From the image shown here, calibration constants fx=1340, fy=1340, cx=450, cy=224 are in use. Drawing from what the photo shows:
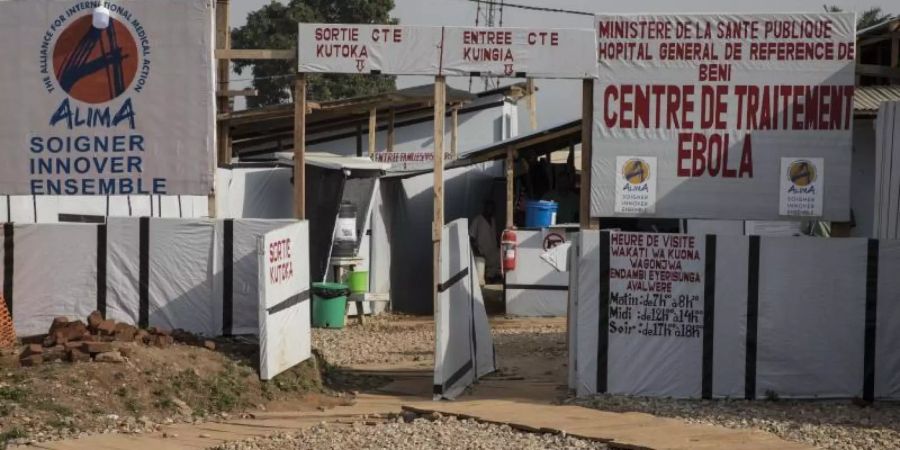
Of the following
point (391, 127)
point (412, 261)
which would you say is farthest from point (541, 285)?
point (391, 127)

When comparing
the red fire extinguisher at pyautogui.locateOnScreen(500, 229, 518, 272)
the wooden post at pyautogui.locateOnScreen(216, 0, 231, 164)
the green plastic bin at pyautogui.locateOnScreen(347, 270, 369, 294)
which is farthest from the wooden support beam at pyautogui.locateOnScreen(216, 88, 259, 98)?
the red fire extinguisher at pyautogui.locateOnScreen(500, 229, 518, 272)

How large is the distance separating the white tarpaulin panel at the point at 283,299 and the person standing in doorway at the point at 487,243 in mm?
12466

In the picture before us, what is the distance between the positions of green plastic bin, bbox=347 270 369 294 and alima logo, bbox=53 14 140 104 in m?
8.00

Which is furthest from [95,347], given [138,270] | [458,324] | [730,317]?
[730,317]

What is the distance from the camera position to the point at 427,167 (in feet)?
79.7

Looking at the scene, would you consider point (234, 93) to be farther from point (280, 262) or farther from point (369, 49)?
point (280, 262)

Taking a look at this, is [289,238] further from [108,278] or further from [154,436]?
[154,436]

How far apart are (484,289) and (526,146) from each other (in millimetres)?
2930

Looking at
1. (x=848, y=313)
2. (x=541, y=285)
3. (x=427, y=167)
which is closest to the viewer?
(x=848, y=313)

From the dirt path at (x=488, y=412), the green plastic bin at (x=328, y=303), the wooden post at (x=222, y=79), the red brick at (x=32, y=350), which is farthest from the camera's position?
the green plastic bin at (x=328, y=303)

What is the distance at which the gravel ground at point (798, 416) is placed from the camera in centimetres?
1065

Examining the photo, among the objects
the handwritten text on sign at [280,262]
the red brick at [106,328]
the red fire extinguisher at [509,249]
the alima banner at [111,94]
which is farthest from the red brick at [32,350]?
the red fire extinguisher at [509,249]

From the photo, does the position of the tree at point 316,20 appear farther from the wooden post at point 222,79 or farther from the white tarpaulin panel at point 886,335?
the white tarpaulin panel at point 886,335

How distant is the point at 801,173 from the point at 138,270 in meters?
6.80
